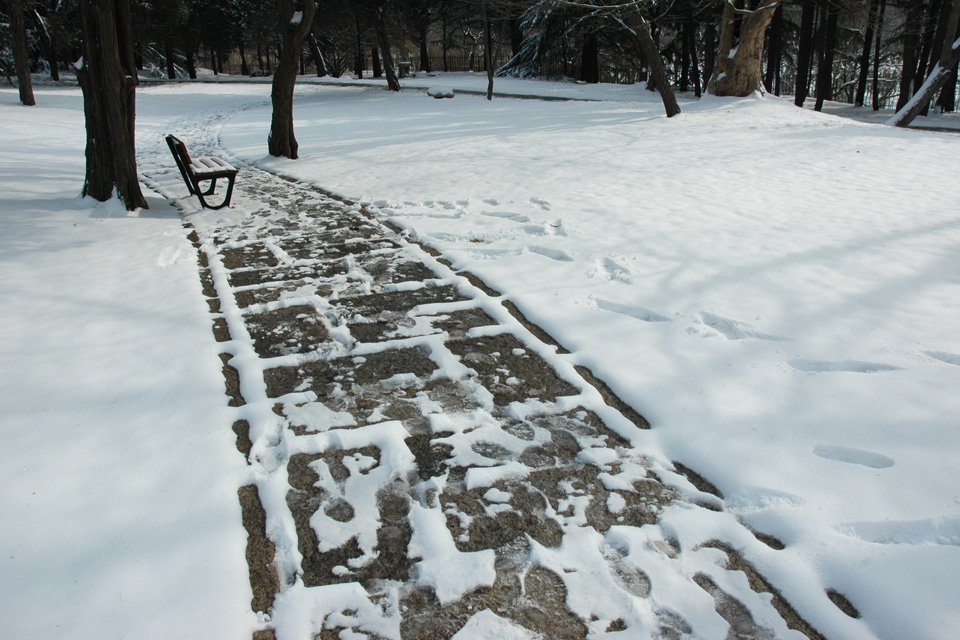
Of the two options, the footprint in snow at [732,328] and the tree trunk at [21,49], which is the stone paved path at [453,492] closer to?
the footprint in snow at [732,328]

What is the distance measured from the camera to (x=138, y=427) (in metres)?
3.12

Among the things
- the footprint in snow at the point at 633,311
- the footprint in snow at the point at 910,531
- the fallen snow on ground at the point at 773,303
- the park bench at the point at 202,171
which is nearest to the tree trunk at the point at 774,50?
the fallen snow on ground at the point at 773,303

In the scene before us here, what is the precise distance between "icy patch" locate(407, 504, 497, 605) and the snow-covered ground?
2.04ft

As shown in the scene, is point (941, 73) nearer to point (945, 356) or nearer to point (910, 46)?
point (910, 46)

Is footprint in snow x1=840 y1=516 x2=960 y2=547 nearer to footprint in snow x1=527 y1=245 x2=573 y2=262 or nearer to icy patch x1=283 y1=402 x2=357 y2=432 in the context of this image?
icy patch x1=283 y1=402 x2=357 y2=432

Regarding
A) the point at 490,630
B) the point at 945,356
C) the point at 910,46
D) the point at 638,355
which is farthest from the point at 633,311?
the point at 910,46

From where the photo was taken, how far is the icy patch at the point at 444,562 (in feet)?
7.16

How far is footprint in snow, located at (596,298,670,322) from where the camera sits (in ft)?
13.9

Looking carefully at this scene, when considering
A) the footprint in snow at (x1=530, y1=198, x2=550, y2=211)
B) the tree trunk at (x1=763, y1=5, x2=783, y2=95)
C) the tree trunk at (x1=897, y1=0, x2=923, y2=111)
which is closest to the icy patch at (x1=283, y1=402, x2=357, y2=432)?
the footprint in snow at (x1=530, y1=198, x2=550, y2=211)

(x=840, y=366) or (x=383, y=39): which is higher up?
(x=383, y=39)

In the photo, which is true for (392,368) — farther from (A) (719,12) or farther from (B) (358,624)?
(A) (719,12)

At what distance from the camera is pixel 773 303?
4.33 m

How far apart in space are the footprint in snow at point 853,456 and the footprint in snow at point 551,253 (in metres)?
2.84

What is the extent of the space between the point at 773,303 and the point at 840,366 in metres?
0.88
